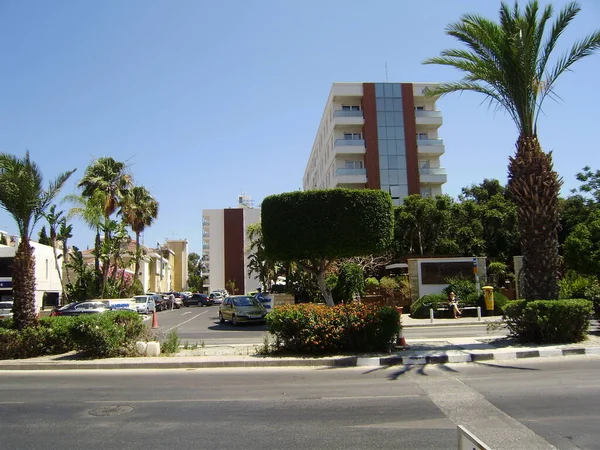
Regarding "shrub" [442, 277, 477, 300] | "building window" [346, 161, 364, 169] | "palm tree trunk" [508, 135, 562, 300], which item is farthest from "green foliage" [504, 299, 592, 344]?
"building window" [346, 161, 364, 169]

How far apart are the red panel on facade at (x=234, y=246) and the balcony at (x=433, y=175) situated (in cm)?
3129

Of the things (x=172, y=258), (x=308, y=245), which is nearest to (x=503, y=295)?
(x=308, y=245)

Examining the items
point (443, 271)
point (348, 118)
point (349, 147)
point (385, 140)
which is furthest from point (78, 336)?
point (385, 140)

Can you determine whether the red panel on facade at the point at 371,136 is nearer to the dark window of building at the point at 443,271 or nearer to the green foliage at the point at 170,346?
the dark window of building at the point at 443,271

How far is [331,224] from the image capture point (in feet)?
60.8

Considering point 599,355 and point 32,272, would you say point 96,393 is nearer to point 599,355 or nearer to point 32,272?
point 32,272


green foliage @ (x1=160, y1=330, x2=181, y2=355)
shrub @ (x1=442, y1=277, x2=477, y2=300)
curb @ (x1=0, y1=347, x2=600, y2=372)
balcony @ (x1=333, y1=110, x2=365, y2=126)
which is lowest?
curb @ (x1=0, y1=347, x2=600, y2=372)

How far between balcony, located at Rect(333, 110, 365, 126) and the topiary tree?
29784mm

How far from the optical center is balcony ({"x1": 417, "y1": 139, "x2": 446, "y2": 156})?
48.4 meters

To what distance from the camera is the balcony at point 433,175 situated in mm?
47812

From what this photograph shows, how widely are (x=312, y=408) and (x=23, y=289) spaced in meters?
9.36

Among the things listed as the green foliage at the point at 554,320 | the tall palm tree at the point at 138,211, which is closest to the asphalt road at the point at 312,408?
the green foliage at the point at 554,320

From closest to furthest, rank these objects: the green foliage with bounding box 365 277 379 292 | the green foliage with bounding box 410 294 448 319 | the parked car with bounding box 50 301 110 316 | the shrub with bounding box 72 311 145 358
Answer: the shrub with bounding box 72 311 145 358, the parked car with bounding box 50 301 110 316, the green foliage with bounding box 410 294 448 319, the green foliage with bounding box 365 277 379 292

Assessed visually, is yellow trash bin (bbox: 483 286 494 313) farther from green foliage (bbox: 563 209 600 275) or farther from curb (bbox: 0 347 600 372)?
curb (bbox: 0 347 600 372)
